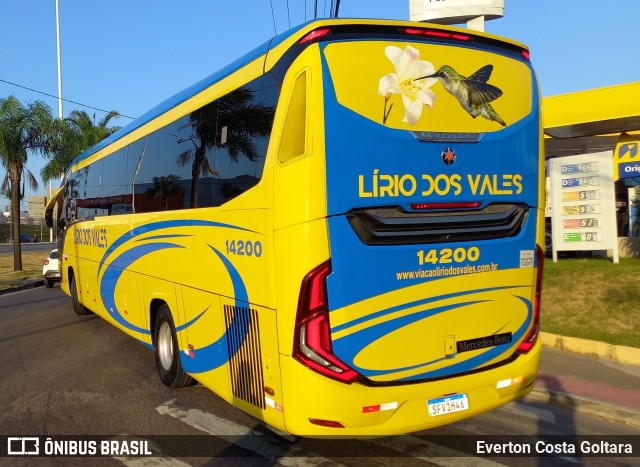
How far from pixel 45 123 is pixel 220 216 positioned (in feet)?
70.0

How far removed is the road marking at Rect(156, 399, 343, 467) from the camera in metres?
4.43

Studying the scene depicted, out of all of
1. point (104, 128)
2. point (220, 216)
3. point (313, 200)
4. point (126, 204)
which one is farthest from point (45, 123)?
point (313, 200)

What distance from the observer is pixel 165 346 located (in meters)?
6.52

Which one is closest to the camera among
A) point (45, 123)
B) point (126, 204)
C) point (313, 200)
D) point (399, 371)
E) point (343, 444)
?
point (313, 200)

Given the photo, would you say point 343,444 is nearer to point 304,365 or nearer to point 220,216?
point 304,365

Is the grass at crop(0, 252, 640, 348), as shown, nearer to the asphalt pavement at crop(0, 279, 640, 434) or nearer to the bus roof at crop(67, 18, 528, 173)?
the asphalt pavement at crop(0, 279, 640, 434)

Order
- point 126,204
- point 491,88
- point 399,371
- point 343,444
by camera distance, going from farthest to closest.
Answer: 1. point 126,204
2. point 343,444
3. point 491,88
4. point 399,371

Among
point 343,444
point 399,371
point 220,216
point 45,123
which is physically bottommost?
point 343,444

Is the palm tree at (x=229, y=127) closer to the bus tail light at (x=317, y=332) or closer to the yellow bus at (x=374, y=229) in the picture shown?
the yellow bus at (x=374, y=229)

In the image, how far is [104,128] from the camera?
107 ft

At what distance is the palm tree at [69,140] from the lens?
23766 mm

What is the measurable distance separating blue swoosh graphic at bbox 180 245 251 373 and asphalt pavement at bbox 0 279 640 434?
3.68m

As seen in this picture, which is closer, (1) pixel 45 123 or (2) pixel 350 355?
(2) pixel 350 355

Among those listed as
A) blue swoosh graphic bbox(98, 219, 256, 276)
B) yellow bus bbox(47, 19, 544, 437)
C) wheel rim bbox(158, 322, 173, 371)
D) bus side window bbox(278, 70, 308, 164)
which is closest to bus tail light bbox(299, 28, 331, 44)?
yellow bus bbox(47, 19, 544, 437)
